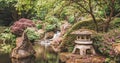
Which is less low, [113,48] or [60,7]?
[60,7]

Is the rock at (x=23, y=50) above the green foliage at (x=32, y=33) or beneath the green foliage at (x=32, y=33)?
above

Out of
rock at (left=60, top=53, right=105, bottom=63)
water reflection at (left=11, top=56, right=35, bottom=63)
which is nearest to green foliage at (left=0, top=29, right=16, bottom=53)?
water reflection at (left=11, top=56, right=35, bottom=63)

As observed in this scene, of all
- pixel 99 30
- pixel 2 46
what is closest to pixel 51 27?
pixel 2 46

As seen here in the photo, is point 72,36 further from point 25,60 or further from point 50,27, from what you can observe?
point 50,27

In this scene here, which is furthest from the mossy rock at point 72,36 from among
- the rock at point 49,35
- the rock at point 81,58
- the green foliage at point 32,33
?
the rock at point 49,35

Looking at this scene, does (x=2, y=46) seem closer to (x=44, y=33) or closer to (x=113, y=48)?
(x=44, y=33)

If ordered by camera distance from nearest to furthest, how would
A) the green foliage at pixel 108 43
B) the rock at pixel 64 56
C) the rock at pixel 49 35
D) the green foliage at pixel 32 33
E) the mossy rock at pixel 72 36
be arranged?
the green foliage at pixel 108 43
the rock at pixel 64 56
the mossy rock at pixel 72 36
the green foliage at pixel 32 33
the rock at pixel 49 35

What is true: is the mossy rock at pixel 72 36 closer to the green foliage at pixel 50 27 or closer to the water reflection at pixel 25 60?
the water reflection at pixel 25 60

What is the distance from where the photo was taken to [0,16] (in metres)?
29.1

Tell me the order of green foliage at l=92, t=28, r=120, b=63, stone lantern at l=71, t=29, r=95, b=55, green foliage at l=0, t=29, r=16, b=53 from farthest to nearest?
green foliage at l=0, t=29, r=16, b=53 → stone lantern at l=71, t=29, r=95, b=55 → green foliage at l=92, t=28, r=120, b=63

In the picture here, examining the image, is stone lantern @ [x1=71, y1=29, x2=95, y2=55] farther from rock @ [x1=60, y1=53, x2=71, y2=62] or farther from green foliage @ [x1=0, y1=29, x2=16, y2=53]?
green foliage @ [x1=0, y1=29, x2=16, y2=53]

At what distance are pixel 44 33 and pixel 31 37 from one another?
9.73 ft

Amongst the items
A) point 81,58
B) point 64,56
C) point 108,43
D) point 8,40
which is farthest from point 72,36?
point 8,40

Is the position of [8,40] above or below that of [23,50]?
below
